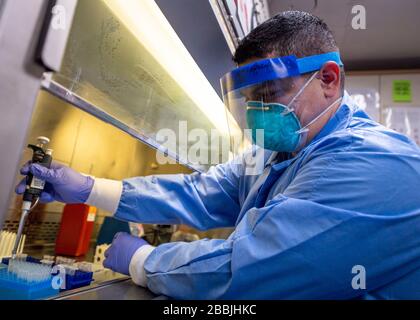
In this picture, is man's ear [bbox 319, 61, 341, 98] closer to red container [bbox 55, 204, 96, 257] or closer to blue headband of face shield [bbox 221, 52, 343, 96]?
blue headband of face shield [bbox 221, 52, 343, 96]

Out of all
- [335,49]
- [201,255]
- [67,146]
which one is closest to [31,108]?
[201,255]

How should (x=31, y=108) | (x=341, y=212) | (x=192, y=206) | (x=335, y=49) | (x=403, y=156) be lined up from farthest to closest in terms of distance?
(x=192, y=206) → (x=335, y=49) → (x=403, y=156) → (x=341, y=212) → (x=31, y=108)

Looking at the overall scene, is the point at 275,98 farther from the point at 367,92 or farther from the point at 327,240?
the point at 367,92

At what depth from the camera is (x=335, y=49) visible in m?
1.11

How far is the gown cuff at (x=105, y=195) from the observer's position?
1147mm

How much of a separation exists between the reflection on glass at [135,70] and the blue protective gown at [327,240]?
505mm

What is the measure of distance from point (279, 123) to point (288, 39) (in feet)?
0.96

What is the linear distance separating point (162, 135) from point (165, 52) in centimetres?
39

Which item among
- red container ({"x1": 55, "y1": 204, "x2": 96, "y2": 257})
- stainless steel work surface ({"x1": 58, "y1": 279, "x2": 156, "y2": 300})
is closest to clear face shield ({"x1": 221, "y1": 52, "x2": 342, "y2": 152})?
stainless steel work surface ({"x1": 58, "y1": 279, "x2": 156, "y2": 300})

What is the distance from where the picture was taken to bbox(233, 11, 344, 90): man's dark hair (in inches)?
40.3

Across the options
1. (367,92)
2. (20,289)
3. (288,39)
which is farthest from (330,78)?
(367,92)

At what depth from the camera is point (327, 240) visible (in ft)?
2.19

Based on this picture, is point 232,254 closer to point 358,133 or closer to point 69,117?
point 358,133

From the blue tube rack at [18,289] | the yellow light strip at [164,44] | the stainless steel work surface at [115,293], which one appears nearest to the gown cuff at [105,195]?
the stainless steel work surface at [115,293]
